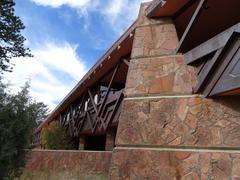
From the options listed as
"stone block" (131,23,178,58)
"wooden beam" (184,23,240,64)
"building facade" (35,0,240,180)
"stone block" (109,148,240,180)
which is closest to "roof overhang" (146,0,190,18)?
"building facade" (35,0,240,180)

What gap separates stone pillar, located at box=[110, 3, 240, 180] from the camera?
467cm

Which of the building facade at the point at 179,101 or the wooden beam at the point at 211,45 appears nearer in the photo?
the wooden beam at the point at 211,45

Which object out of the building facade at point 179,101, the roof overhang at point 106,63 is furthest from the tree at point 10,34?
the building facade at point 179,101

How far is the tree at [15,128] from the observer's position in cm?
641

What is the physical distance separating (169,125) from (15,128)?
3347 millimetres

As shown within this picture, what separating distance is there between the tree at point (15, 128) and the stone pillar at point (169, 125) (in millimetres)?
2391

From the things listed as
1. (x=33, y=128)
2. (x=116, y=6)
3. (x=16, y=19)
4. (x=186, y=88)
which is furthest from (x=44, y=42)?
(x=186, y=88)

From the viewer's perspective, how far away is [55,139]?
54.9ft

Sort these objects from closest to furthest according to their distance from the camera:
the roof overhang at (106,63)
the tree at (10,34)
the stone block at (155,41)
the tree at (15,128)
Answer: the stone block at (155,41) → the tree at (15,128) → the roof overhang at (106,63) → the tree at (10,34)

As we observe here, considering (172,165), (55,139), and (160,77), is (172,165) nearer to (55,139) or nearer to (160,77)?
(160,77)

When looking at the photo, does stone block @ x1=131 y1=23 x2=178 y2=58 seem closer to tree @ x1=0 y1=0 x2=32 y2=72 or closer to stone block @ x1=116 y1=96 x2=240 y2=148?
stone block @ x1=116 y1=96 x2=240 y2=148

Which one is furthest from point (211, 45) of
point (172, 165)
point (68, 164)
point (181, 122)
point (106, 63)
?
point (106, 63)

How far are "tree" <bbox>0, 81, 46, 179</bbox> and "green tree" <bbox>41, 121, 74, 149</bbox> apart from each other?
31.0 ft

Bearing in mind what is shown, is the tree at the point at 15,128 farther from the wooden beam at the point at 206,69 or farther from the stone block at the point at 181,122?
the wooden beam at the point at 206,69
